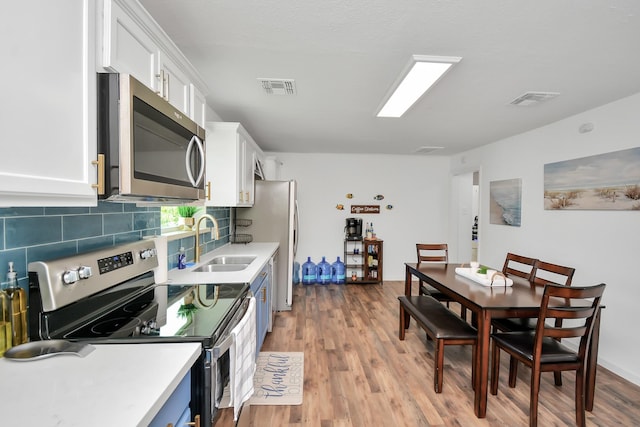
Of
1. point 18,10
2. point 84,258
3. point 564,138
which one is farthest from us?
point 564,138

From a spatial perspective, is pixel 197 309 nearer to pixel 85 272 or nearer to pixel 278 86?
pixel 85 272

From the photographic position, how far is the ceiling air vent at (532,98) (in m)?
2.54

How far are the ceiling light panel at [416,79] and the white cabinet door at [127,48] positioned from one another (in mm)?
1483

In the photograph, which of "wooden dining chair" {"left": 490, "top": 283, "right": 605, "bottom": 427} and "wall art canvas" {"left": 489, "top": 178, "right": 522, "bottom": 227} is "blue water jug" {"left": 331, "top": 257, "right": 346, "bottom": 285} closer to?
"wall art canvas" {"left": 489, "top": 178, "right": 522, "bottom": 227}

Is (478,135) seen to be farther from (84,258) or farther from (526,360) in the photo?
(84,258)

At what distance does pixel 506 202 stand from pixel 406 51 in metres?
3.21

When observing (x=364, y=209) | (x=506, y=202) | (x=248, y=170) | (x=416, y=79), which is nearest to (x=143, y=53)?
(x=416, y=79)

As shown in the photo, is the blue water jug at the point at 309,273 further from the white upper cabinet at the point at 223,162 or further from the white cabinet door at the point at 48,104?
the white cabinet door at the point at 48,104

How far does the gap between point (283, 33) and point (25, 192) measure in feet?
4.77

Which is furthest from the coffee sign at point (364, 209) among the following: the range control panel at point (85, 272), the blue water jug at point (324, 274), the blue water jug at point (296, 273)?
the range control panel at point (85, 272)

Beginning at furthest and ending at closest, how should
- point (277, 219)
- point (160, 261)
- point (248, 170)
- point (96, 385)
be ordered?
point (277, 219) → point (248, 170) → point (160, 261) → point (96, 385)

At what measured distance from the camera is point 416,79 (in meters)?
2.16

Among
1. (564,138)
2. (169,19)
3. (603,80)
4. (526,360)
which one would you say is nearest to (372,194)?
(564,138)

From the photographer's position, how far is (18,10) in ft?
2.45
